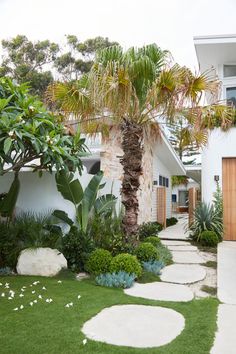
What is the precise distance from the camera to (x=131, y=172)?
9.27 metres

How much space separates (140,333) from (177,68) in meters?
6.44

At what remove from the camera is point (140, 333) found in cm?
482

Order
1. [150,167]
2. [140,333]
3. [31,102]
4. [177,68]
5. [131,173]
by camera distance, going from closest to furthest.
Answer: [140,333] < [31,102] < [177,68] < [131,173] < [150,167]

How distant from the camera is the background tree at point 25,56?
1153 inches

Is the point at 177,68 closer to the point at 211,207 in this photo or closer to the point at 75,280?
the point at 75,280

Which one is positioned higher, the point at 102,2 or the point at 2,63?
the point at 2,63

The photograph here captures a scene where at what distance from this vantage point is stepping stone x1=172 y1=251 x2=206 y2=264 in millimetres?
10000

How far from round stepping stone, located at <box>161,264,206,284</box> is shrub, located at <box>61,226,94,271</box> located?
6.53 ft

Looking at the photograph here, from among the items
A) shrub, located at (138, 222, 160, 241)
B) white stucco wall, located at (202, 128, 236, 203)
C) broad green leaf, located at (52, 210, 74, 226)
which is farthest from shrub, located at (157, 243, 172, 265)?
white stucco wall, located at (202, 128, 236, 203)

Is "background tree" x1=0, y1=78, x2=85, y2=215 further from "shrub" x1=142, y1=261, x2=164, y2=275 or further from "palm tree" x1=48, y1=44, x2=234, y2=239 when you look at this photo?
"shrub" x1=142, y1=261, x2=164, y2=275

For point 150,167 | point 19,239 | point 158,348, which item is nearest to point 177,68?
point 19,239

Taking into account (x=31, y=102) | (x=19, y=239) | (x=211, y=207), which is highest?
(x=31, y=102)

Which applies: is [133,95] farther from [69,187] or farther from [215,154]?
[215,154]

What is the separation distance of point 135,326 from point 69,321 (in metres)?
1.01
